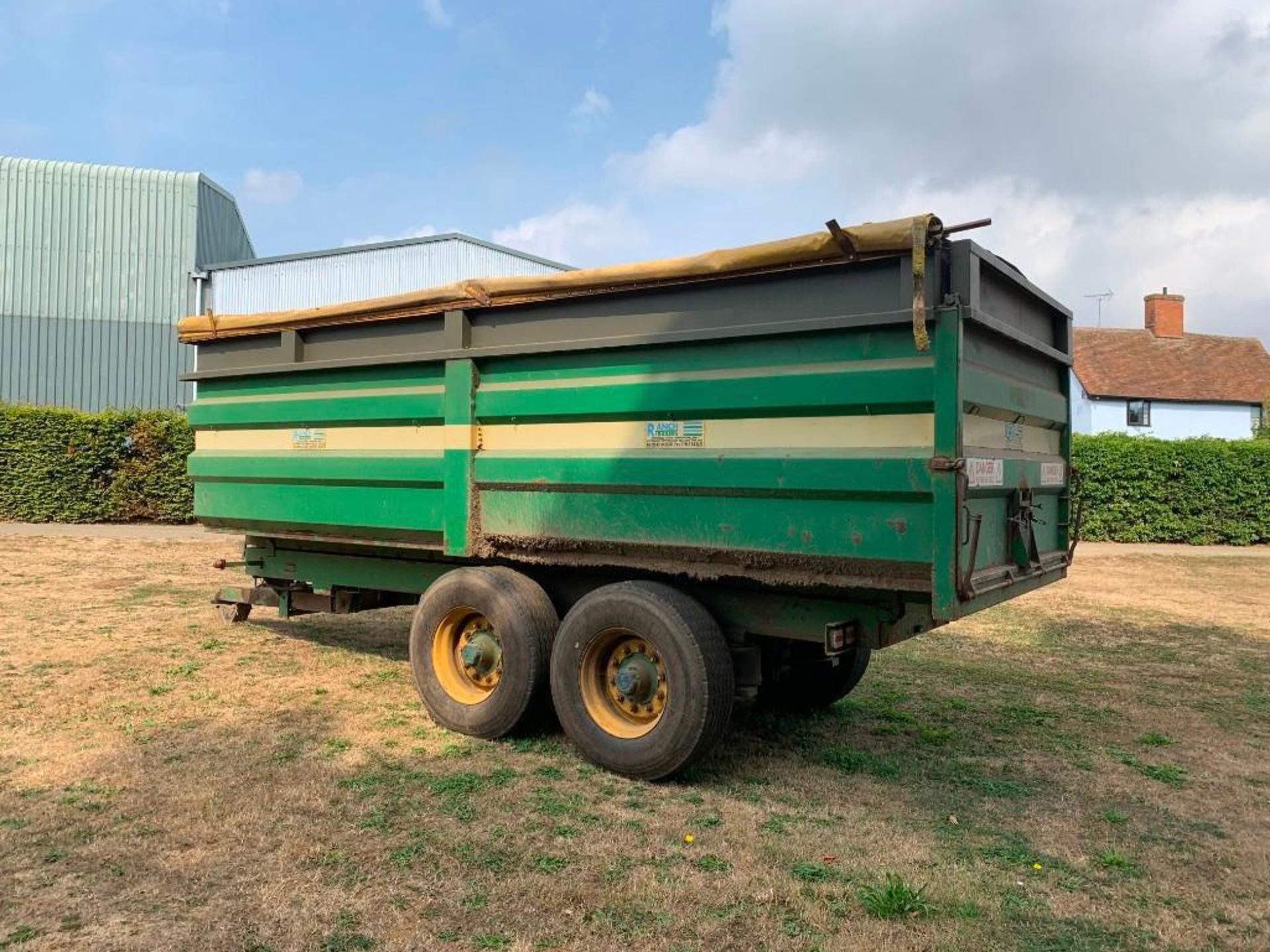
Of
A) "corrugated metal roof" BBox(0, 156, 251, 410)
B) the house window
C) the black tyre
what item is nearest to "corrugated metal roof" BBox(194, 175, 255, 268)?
"corrugated metal roof" BBox(0, 156, 251, 410)

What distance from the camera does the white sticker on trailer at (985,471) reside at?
386 centimetres

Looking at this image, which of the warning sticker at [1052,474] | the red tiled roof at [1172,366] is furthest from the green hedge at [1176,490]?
the warning sticker at [1052,474]

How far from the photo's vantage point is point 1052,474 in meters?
5.19

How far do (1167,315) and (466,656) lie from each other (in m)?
35.6

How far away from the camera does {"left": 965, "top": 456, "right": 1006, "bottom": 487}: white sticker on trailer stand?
12.7 feet

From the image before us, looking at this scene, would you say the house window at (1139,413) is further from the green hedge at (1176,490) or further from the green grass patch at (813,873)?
the green grass patch at (813,873)

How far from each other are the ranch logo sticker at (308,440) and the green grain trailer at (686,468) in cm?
2

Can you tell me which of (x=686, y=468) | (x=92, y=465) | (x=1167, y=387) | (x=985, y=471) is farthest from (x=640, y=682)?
(x=1167, y=387)

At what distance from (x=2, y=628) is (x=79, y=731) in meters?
3.46

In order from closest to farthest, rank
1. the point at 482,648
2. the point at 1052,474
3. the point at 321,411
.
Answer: the point at 482,648 < the point at 1052,474 < the point at 321,411

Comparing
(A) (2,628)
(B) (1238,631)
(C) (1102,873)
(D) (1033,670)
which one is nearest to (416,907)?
(C) (1102,873)

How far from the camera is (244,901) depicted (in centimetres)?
314

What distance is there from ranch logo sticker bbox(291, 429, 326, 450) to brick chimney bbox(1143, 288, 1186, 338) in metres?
34.9

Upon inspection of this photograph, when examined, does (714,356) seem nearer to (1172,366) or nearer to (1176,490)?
(1176,490)
